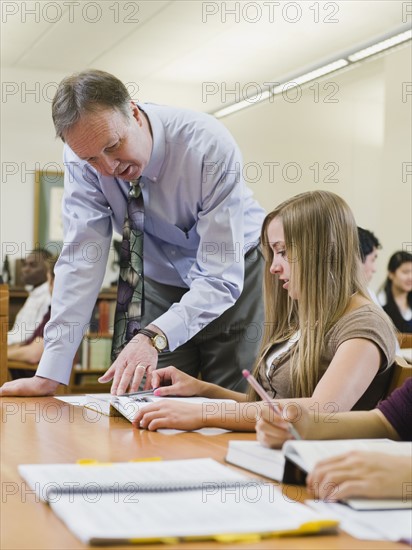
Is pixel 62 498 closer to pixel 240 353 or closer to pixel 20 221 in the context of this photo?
pixel 240 353

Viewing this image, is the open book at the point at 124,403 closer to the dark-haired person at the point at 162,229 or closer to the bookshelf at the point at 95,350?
the dark-haired person at the point at 162,229

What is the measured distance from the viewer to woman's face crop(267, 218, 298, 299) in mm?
1925

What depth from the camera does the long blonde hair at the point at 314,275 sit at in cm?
179

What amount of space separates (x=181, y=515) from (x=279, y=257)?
115cm

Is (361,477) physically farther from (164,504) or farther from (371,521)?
(164,504)

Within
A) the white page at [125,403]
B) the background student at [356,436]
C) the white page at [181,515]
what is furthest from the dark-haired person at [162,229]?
the white page at [181,515]

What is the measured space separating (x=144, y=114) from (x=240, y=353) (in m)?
0.70

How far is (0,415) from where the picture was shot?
1.73 m

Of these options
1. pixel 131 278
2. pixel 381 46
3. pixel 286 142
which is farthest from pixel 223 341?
pixel 286 142

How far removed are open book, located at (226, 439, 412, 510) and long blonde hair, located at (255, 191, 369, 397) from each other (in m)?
0.62

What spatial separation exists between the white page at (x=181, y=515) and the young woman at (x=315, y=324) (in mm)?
618

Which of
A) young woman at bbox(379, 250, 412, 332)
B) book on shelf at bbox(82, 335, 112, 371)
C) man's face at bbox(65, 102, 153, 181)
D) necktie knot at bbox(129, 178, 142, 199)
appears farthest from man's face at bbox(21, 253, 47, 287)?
man's face at bbox(65, 102, 153, 181)

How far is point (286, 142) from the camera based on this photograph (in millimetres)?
7988

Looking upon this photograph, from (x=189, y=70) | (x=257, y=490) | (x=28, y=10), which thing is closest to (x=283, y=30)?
(x=189, y=70)
